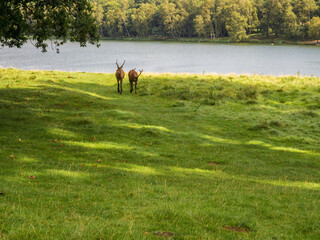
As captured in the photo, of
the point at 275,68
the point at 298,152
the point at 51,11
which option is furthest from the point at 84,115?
the point at 275,68

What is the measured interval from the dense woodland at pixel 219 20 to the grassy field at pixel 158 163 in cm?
9765

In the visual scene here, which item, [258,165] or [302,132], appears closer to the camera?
[258,165]

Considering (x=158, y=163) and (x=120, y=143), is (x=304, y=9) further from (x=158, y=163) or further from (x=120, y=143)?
(x=158, y=163)

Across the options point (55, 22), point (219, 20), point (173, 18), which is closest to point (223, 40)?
point (219, 20)

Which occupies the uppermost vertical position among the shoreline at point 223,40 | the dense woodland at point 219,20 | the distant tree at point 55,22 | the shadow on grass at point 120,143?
the dense woodland at point 219,20

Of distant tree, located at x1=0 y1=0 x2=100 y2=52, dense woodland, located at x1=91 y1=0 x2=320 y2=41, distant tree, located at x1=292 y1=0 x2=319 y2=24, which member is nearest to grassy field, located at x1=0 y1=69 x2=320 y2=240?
distant tree, located at x1=0 y1=0 x2=100 y2=52

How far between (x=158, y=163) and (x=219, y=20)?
13150 centimetres

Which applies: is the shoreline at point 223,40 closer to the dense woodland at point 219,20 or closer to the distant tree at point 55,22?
the dense woodland at point 219,20

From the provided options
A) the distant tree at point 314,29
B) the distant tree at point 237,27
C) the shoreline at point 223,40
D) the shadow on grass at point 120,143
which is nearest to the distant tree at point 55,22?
the shadow on grass at point 120,143

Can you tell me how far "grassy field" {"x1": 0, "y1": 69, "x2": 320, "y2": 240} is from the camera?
6.04 meters

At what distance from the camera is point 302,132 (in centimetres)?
1822

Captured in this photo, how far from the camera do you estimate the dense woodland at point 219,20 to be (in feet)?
386

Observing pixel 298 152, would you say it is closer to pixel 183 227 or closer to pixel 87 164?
pixel 87 164

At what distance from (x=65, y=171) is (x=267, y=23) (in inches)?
5004
